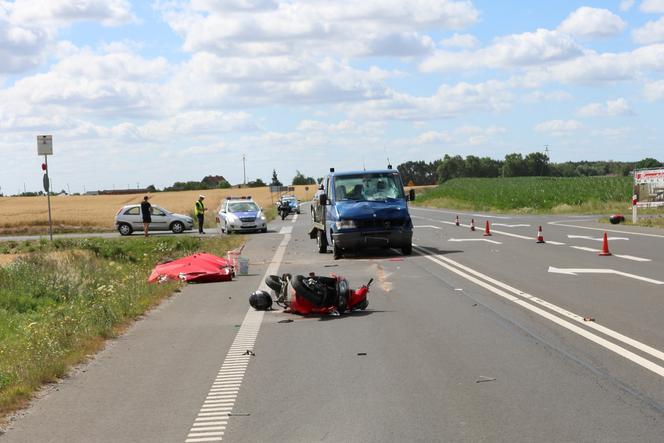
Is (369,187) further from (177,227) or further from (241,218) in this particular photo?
(177,227)

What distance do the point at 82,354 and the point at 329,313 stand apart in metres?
3.74

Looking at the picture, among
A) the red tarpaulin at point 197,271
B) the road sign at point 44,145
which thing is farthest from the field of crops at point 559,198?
the red tarpaulin at point 197,271

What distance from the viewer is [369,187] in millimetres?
25094

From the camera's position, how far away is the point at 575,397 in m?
7.07

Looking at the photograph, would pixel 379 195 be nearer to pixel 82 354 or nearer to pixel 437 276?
pixel 437 276

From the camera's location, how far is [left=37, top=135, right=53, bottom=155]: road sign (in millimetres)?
33472

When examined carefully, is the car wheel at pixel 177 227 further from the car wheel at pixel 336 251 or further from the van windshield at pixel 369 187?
the car wheel at pixel 336 251

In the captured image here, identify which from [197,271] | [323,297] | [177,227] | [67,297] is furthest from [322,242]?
[177,227]

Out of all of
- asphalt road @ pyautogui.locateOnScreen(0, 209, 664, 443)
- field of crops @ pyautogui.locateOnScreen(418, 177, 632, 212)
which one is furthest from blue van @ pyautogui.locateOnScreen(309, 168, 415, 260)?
field of crops @ pyautogui.locateOnScreen(418, 177, 632, 212)

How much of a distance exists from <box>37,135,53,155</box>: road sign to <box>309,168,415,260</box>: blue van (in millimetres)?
12582

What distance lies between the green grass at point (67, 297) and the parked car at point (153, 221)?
16.7 ft

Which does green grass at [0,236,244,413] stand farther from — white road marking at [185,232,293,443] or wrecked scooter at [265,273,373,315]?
wrecked scooter at [265,273,373,315]

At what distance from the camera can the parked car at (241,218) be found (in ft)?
136

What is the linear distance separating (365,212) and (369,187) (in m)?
1.35
